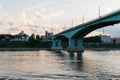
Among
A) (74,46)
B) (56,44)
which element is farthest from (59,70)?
(56,44)

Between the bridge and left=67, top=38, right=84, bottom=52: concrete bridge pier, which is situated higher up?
the bridge

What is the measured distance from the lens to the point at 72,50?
14650 centimetres

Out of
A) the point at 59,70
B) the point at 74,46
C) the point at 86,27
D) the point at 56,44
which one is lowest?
the point at 59,70

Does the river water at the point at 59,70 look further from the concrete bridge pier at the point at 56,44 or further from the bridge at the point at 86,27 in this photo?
the concrete bridge pier at the point at 56,44

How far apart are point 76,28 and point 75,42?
54.3 ft

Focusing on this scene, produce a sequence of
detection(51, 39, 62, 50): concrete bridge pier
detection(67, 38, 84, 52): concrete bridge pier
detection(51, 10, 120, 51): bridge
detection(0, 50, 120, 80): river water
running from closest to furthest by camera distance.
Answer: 1. detection(0, 50, 120, 80): river water
2. detection(51, 10, 120, 51): bridge
3. detection(67, 38, 84, 52): concrete bridge pier
4. detection(51, 39, 62, 50): concrete bridge pier

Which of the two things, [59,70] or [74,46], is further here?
[74,46]

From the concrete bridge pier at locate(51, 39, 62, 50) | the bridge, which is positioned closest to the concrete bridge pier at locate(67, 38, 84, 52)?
the bridge

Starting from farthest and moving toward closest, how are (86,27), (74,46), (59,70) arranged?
(74,46)
(86,27)
(59,70)

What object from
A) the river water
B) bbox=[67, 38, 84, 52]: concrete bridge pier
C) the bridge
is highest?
the bridge

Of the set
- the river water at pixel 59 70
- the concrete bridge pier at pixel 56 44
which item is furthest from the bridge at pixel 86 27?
the concrete bridge pier at pixel 56 44

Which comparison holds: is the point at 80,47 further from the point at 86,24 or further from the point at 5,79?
the point at 5,79

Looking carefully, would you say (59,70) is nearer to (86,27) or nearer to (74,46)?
(86,27)

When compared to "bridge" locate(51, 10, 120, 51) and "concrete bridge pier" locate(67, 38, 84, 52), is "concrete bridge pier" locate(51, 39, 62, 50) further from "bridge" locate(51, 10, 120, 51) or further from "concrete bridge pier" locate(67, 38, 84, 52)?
"concrete bridge pier" locate(67, 38, 84, 52)
